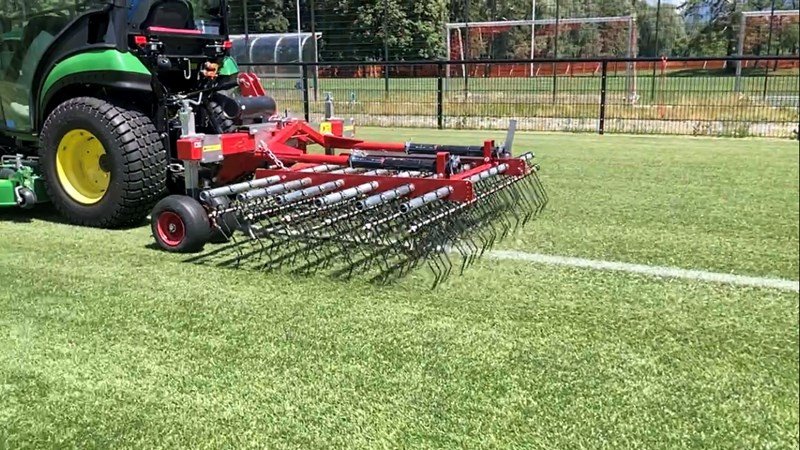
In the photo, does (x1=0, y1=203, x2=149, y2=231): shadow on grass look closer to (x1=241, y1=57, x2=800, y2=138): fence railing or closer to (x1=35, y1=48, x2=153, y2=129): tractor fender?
(x1=35, y1=48, x2=153, y2=129): tractor fender

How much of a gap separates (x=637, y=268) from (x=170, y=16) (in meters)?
3.72

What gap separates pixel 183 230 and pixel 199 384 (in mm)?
1794

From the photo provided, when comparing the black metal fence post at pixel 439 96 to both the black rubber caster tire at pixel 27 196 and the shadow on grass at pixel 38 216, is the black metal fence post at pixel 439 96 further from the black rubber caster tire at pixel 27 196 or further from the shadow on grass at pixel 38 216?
the black rubber caster tire at pixel 27 196

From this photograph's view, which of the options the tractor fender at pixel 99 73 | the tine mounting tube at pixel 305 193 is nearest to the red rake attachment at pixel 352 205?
the tine mounting tube at pixel 305 193

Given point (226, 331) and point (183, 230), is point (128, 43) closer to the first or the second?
point (183, 230)

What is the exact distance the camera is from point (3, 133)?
5.62 meters

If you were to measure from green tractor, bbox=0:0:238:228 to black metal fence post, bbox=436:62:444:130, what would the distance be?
278 inches

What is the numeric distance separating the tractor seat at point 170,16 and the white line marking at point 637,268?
293cm

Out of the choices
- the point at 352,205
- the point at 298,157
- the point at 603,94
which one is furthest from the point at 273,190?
the point at 603,94

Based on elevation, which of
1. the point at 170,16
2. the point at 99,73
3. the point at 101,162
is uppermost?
the point at 170,16

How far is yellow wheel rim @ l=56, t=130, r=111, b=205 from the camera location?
16.1 ft

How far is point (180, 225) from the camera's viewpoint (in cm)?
420

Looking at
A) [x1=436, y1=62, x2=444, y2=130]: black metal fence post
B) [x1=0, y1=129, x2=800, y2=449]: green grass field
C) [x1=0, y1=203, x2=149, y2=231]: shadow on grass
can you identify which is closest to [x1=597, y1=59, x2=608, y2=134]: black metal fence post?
[x1=436, y1=62, x2=444, y2=130]: black metal fence post

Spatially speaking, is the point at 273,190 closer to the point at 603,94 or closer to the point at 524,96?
the point at 603,94
